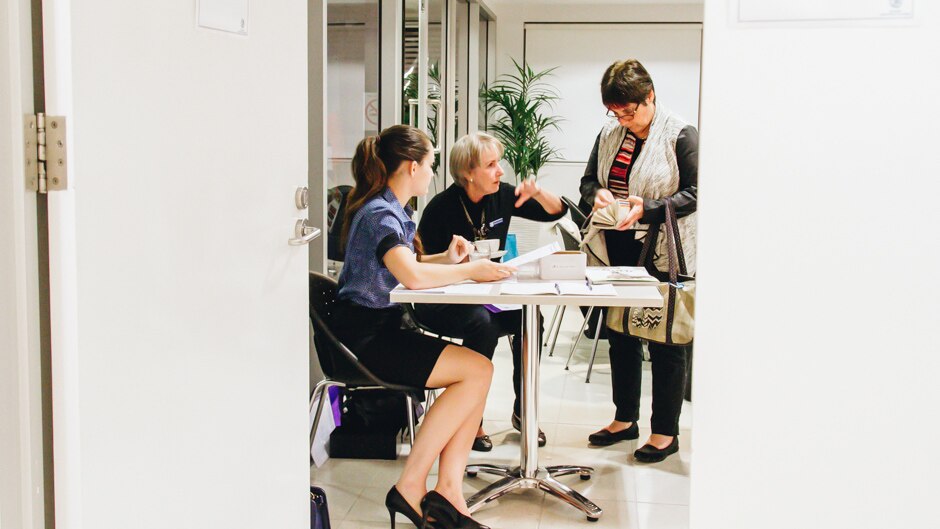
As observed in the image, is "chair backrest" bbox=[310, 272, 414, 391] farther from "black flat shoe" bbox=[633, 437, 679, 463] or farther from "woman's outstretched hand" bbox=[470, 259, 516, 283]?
"black flat shoe" bbox=[633, 437, 679, 463]

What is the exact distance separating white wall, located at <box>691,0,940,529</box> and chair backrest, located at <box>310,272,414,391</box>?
148 centimetres

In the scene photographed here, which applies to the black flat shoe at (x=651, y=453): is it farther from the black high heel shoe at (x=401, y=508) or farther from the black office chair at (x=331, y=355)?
the black high heel shoe at (x=401, y=508)

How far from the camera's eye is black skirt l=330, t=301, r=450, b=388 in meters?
2.98

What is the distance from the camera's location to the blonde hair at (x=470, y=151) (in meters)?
3.72

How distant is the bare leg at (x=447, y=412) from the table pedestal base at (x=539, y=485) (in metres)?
0.23

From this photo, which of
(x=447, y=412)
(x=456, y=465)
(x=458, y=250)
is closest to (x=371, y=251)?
(x=458, y=250)

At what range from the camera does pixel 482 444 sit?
3.83 m

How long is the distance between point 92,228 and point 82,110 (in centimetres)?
19

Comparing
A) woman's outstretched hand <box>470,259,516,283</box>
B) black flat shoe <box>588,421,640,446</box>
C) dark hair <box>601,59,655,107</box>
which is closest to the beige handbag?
dark hair <box>601,59,655,107</box>

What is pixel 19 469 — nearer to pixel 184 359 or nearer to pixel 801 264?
pixel 184 359

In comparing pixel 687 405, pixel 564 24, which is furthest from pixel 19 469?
pixel 564 24

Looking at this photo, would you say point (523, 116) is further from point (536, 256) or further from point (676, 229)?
point (536, 256)

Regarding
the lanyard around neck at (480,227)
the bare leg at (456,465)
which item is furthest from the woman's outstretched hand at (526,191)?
the bare leg at (456,465)

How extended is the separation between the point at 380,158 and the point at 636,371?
141cm
